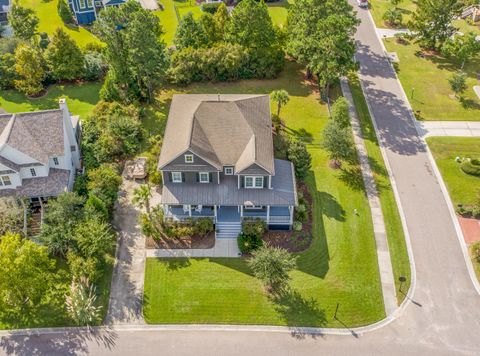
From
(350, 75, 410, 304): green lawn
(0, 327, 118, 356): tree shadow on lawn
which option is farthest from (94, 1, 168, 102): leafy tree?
(0, 327, 118, 356): tree shadow on lawn

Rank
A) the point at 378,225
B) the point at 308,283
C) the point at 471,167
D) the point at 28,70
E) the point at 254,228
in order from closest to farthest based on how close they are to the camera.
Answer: the point at 308,283
the point at 254,228
the point at 378,225
the point at 471,167
the point at 28,70

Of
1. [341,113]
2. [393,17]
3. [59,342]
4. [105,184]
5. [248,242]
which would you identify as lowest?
[59,342]

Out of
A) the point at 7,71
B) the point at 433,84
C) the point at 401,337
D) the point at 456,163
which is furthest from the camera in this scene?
the point at 433,84

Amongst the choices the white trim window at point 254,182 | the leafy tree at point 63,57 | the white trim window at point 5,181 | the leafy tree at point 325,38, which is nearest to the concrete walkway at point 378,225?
the leafy tree at point 325,38

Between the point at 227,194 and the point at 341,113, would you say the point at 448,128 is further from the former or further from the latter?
the point at 227,194

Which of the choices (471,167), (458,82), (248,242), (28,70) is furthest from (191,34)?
(471,167)

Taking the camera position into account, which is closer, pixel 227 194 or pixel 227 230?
pixel 227 194

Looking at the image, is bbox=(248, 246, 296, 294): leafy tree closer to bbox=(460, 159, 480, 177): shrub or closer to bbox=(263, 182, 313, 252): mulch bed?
bbox=(263, 182, 313, 252): mulch bed
